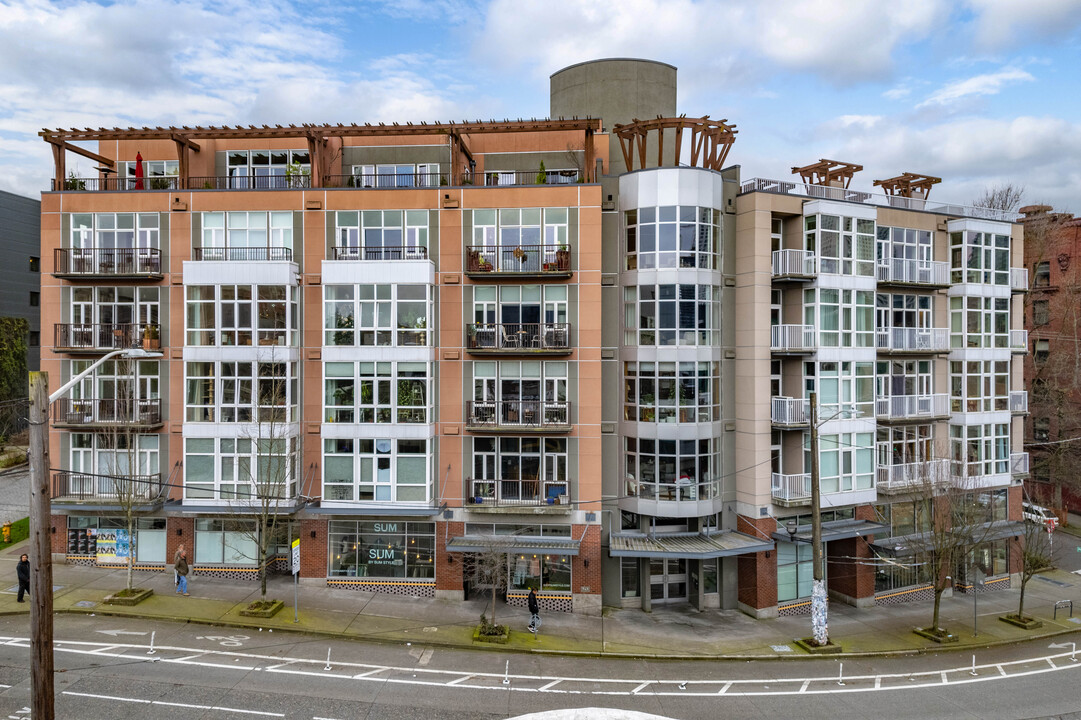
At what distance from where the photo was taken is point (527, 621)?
22922mm

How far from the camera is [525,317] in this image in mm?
25234

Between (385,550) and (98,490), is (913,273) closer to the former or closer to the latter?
(385,550)

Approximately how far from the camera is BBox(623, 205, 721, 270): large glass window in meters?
25.1

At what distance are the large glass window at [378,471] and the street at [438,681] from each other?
5566 mm

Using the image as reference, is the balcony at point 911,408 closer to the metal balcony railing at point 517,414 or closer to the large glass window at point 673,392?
the large glass window at point 673,392

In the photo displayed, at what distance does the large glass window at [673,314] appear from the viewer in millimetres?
25234

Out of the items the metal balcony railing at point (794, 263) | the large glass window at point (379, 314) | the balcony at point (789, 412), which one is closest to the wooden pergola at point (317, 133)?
the large glass window at point (379, 314)

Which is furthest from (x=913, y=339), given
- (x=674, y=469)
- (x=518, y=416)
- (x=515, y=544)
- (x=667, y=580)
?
(x=515, y=544)

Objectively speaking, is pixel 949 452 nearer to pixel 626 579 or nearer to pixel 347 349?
pixel 626 579

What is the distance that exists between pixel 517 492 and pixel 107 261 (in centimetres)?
1780

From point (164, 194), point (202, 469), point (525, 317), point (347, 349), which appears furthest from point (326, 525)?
point (164, 194)

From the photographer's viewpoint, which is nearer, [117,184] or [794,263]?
[794,263]

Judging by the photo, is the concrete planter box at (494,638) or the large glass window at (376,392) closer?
the concrete planter box at (494,638)

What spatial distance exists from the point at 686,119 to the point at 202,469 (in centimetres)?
2224
